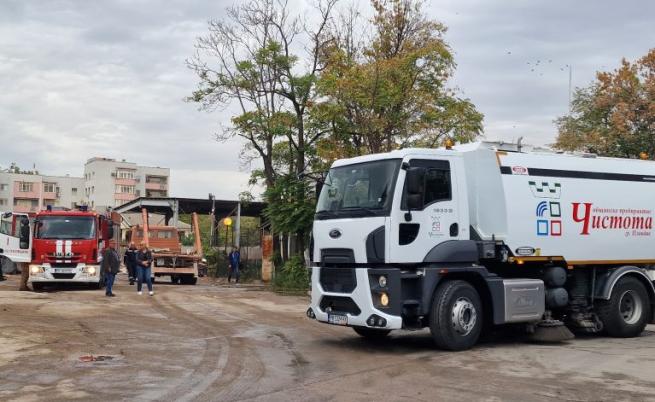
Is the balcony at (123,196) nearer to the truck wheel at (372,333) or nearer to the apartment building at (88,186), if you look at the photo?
the apartment building at (88,186)

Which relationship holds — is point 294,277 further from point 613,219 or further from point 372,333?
point 613,219

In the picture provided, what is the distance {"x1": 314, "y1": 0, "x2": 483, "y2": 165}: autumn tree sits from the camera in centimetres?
2417

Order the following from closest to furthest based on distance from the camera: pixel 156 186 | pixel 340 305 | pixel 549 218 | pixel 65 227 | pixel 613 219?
1. pixel 340 305
2. pixel 549 218
3. pixel 613 219
4. pixel 65 227
5. pixel 156 186

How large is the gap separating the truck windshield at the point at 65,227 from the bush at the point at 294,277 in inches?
293

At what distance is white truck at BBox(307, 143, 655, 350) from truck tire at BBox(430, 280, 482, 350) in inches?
0.8

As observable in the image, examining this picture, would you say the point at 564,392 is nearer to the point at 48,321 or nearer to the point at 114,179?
the point at 48,321

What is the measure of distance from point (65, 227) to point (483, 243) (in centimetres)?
1738

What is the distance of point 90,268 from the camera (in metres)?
24.4

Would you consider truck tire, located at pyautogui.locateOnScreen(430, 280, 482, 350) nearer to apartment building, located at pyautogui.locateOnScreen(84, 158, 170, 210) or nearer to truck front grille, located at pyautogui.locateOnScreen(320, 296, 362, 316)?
truck front grille, located at pyautogui.locateOnScreen(320, 296, 362, 316)

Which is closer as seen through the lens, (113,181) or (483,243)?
(483,243)

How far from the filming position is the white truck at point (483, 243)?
35.6 feet

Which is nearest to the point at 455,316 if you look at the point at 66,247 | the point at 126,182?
the point at 66,247

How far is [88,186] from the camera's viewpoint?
115m

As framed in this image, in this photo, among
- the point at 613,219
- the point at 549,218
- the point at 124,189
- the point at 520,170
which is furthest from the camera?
the point at 124,189
